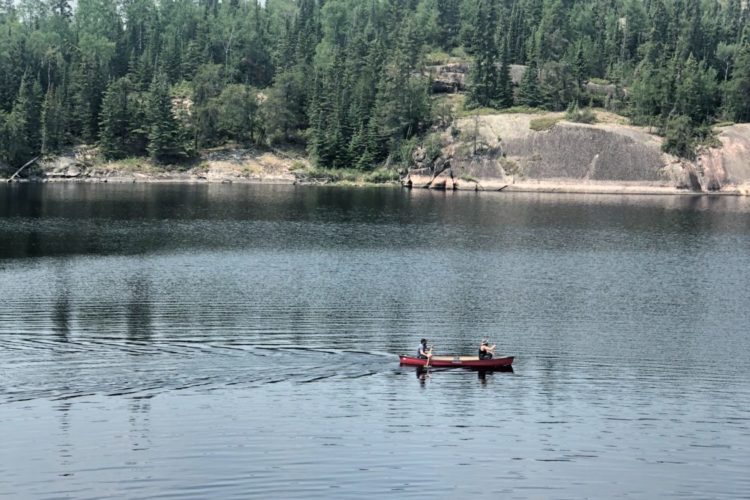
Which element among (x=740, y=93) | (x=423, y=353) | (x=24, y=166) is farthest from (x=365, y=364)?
(x=740, y=93)

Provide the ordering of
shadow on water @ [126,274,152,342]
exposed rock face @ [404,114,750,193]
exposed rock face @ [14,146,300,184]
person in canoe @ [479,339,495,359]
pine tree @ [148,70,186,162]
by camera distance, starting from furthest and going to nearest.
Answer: pine tree @ [148,70,186,162] → exposed rock face @ [14,146,300,184] → exposed rock face @ [404,114,750,193] → shadow on water @ [126,274,152,342] → person in canoe @ [479,339,495,359]

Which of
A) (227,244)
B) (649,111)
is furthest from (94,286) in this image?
(649,111)

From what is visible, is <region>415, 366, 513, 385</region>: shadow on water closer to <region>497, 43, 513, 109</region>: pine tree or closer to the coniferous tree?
<region>497, 43, 513, 109</region>: pine tree

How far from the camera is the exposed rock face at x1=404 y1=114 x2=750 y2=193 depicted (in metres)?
169

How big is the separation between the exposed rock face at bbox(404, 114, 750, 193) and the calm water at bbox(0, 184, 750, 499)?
60480 mm

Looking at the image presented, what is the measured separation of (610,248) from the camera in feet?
331

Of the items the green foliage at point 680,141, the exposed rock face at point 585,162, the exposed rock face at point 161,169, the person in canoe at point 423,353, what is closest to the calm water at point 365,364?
the person in canoe at point 423,353

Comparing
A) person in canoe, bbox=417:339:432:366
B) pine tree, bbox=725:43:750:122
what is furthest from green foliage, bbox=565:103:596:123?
person in canoe, bbox=417:339:432:366

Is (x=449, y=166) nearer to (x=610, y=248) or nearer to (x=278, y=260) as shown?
(x=610, y=248)

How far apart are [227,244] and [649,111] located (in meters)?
109

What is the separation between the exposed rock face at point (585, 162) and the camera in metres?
169

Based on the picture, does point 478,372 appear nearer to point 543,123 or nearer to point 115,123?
point 543,123

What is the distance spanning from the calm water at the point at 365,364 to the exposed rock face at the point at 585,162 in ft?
198

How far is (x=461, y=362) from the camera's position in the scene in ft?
178
